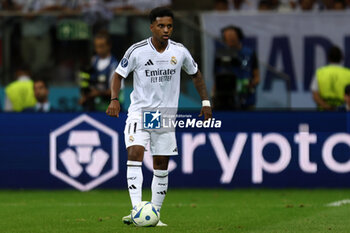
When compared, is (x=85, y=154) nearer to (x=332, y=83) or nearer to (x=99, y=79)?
(x=99, y=79)

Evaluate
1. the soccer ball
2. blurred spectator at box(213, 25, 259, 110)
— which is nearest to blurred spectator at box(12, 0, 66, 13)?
blurred spectator at box(213, 25, 259, 110)

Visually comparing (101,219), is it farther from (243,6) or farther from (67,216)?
(243,6)

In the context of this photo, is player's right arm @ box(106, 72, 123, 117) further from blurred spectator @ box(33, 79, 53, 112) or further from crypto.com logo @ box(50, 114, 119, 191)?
blurred spectator @ box(33, 79, 53, 112)

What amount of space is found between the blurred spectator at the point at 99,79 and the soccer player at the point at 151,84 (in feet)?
17.4

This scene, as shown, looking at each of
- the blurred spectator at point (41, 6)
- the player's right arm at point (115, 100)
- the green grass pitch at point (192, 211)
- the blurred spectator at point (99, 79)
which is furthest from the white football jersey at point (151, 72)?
the blurred spectator at point (41, 6)

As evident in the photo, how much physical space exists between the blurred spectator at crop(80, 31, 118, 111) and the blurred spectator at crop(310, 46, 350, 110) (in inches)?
138

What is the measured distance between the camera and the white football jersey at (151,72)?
30.9ft

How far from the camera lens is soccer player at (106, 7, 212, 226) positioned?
30.5 ft

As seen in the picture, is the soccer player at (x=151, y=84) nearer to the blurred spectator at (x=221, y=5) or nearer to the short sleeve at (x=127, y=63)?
the short sleeve at (x=127, y=63)

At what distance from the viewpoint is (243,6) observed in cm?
1945

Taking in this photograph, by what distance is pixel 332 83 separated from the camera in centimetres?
1576

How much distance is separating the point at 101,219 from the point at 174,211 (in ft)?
4.34

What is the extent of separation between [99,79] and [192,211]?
444cm

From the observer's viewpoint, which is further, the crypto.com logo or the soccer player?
the crypto.com logo
